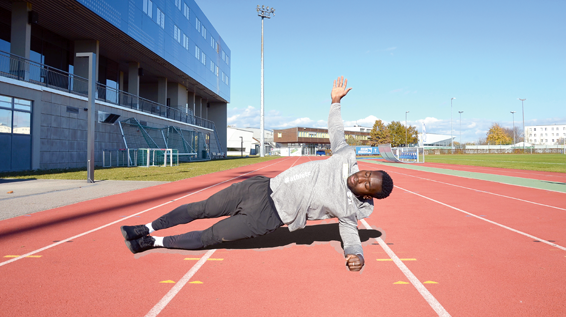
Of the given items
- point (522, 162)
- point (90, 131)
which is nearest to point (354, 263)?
point (90, 131)

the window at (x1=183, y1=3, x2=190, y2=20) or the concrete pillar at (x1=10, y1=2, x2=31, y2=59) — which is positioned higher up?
the window at (x1=183, y1=3, x2=190, y2=20)

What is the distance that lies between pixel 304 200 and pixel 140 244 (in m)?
2.18

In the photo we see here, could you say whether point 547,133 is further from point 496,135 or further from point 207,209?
point 207,209

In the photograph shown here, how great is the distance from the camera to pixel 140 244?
4.26 meters

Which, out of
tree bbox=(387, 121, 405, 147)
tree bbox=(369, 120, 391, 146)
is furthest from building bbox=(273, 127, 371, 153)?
tree bbox=(387, 121, 405, 147)

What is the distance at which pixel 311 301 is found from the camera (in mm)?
3098

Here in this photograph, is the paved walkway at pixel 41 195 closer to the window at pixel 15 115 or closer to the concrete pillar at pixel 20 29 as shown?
the window at pixel 15 115

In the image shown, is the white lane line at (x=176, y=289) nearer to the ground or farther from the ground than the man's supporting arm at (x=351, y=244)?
nearer to the ground

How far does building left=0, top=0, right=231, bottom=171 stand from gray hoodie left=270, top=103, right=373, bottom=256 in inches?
714

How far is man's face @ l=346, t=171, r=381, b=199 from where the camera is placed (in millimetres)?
3375

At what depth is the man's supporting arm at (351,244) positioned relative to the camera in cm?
331

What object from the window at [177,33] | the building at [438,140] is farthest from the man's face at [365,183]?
the building at [438,140]

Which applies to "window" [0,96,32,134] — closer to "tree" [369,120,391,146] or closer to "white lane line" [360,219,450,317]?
"white lane line" [360,219,450,317]

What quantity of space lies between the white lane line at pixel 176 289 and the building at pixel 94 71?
1726cm
